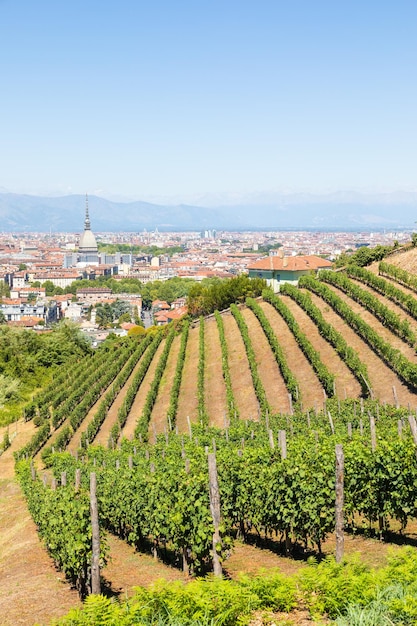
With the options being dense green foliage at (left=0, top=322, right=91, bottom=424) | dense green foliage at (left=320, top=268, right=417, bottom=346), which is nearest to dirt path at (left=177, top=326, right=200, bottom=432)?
dense green foliage at (left=320, top=268, right=417, bottom=346)

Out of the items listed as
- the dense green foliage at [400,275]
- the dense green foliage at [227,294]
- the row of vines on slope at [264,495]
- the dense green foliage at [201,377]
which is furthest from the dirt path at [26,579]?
the dense green foliage at [227,294]

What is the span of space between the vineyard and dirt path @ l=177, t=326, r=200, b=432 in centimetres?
13

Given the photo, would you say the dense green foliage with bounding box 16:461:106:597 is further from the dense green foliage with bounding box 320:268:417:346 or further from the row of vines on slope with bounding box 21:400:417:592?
the dense green foliage with bounding box 320:268:417:346

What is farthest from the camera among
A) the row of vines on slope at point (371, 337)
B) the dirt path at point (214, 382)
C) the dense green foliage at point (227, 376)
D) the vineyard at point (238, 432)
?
the dirt path at point (214, 382)

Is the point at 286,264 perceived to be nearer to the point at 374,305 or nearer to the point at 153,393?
the point at 374,305

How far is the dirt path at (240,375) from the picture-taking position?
1411 inches

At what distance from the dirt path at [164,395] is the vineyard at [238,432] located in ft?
0.53

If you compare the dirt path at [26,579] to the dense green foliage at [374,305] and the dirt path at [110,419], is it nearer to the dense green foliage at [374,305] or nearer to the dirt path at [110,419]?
the dirt path at [110,419]

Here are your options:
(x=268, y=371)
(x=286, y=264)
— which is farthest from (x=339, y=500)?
(x=286, y=264)

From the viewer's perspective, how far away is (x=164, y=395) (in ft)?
135

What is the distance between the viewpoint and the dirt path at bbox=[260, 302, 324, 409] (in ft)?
116

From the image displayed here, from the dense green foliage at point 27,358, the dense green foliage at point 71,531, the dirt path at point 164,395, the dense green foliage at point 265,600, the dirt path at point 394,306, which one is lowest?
the dense green foliage at point 27,358

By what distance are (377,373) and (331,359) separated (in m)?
3.96

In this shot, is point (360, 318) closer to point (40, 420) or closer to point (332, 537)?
point (40, 420)
